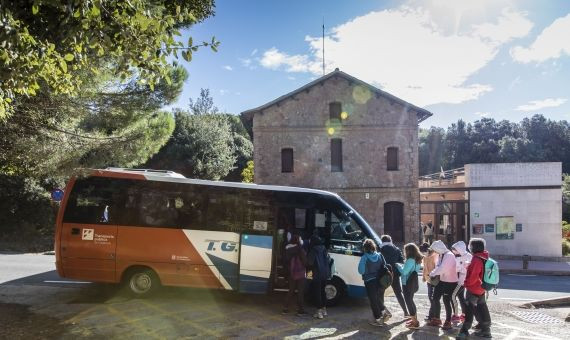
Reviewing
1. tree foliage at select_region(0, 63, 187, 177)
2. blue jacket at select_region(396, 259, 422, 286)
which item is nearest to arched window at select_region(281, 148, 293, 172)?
tree foliage at select_region(0, 63, 187, 177)

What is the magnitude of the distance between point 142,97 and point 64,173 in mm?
3414

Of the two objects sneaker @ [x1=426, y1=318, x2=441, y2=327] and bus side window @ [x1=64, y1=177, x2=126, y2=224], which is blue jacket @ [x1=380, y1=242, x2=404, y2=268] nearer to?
sneaker @ [x1=426, y1=318, x2=441, y2=327]

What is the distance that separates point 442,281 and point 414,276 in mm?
492

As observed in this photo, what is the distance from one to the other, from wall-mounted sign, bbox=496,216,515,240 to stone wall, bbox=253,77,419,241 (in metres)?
4.61

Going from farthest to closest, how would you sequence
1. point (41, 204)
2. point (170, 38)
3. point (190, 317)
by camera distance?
point (41, 204) → point (190, 317) → point (170, 38)

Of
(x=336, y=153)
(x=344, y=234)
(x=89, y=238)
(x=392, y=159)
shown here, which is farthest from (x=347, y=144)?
(x=89, y=238)

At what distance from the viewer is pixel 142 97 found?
545 inches

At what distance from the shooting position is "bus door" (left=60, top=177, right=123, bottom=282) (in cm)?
927

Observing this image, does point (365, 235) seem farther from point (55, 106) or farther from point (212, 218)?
point (55, 106)

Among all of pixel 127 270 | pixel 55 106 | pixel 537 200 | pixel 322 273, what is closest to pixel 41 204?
pixel 55 106

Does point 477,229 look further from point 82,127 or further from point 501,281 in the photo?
point 82,127

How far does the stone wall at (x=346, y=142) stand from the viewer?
23.1 m

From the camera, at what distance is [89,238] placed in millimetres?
9273

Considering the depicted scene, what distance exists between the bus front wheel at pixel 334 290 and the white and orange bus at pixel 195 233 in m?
0.02
